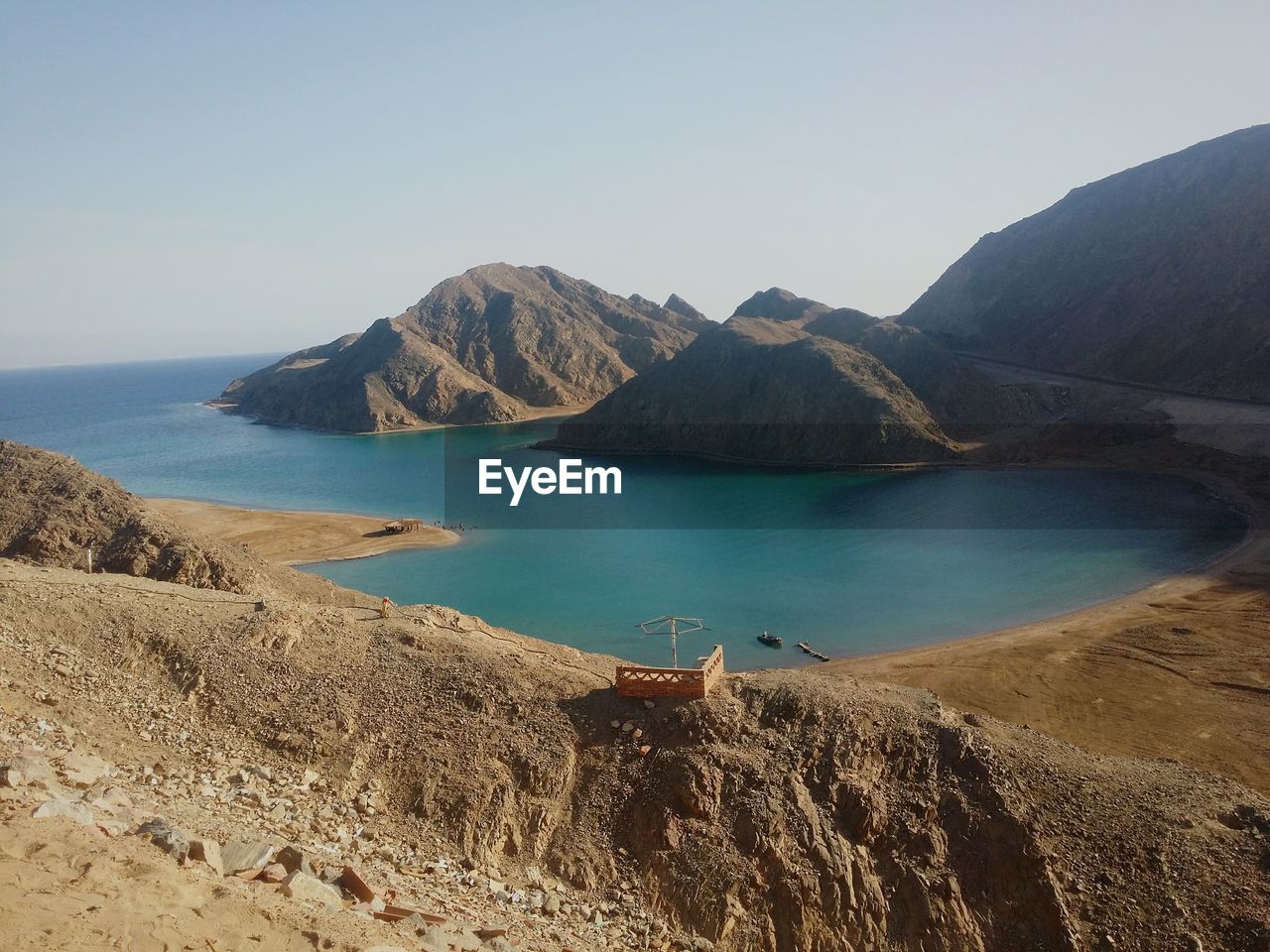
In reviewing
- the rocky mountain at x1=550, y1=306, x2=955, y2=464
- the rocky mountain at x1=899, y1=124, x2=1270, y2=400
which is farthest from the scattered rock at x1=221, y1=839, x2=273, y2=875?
the rocky mountain at x1=899, y1=124, x2=1270, y2=400

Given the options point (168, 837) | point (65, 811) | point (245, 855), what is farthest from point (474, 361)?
point (168, 837)

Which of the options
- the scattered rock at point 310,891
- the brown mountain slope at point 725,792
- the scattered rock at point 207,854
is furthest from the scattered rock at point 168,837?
the brown mountain slope at point 725,792

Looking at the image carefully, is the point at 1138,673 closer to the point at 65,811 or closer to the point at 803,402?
the point at 65,811

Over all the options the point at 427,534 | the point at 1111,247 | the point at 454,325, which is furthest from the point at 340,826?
the point at 454,325

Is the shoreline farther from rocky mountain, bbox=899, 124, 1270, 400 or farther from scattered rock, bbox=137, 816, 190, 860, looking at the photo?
scattered rock, bbox=137, 816, 190, 860

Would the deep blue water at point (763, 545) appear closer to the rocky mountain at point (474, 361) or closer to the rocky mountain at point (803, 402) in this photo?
the rocky mountain at point (803, 402)

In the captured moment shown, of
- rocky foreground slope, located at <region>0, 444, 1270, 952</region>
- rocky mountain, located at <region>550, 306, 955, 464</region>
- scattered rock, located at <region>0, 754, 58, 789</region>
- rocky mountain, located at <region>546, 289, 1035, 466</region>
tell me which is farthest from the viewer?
rocky mountain, located at <region>546, 289, 1035, 466</region>

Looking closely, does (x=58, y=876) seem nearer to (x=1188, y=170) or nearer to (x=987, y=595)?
(x=987, y=595)
